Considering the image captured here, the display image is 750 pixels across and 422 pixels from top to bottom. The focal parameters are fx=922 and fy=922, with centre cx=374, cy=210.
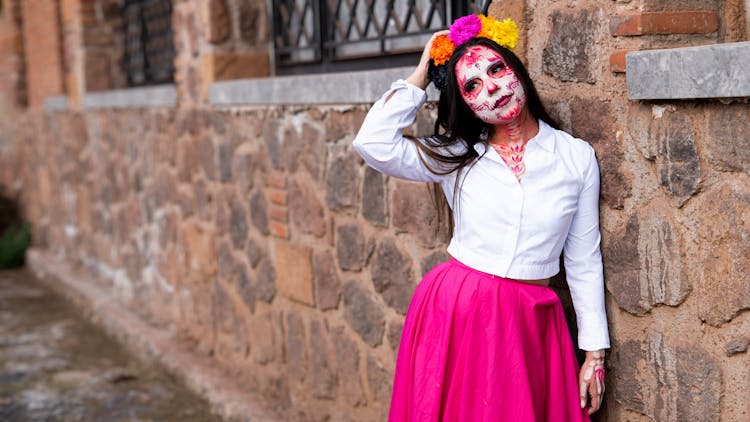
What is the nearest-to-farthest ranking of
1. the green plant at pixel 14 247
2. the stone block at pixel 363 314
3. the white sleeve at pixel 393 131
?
1. the white sleeve at pixel 393 131
2. the stone block at pixel 363 314
3. the green plant at pixel 14 247

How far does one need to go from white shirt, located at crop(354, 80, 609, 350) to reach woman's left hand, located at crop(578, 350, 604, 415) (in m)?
0.03

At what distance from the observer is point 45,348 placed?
575 centimetres

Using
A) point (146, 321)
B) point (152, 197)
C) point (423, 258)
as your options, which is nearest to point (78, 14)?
point (152, 197)

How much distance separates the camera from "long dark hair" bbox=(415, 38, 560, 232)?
2.20 meters

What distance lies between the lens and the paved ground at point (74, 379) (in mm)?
4523

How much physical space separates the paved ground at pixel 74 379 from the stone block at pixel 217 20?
1.78 metres

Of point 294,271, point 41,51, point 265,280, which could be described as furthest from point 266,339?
point 41,51

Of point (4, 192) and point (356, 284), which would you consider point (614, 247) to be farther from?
point (4, 192)

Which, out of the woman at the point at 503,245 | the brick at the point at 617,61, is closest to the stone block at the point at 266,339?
the woman at the point at 503,245

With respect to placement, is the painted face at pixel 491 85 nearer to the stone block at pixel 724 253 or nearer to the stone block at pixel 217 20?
the stone block at pixel 724 253

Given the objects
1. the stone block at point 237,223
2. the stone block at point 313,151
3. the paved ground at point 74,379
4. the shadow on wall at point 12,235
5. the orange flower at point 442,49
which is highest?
the orange flower at point 442,49

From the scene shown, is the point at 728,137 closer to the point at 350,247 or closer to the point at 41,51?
the point at 350,247

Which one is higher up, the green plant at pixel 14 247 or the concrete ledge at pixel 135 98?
the concrete ledge at pixel 135 98

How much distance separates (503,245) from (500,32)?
0.51m
